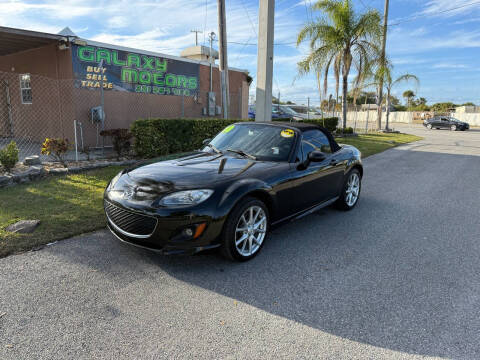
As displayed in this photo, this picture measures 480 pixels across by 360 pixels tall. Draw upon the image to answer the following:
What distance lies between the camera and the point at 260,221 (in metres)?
3.81

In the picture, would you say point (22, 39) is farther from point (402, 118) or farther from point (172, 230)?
point (402, 118)

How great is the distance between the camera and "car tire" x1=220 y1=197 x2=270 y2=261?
3432 millimetres

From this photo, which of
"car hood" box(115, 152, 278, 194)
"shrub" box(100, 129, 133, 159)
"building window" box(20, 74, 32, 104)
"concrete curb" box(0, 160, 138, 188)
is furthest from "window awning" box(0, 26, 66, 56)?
"car hood" box(115, 152, 278, 194)

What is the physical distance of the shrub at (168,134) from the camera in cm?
883

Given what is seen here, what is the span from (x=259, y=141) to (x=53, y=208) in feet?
10.5

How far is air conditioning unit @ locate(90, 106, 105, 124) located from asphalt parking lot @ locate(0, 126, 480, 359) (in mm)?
7482

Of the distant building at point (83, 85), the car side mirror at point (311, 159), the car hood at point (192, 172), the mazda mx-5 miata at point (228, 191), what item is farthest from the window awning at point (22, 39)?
the car side mirror at point (311, 159)

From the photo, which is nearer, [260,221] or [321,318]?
[321,318]

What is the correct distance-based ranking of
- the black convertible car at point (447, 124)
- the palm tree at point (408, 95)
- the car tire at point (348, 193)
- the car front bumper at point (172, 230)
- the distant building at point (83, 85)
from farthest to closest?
1. the palm tree at point (408, 95)
2. the black convertible car at point (447, 124)
3. the distant building at point (83, 85)
4. the car tire at point (348, 193)
5. the car front bumper at point (172, 230)

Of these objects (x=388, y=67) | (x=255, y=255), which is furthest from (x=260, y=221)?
(x=388, y=67)

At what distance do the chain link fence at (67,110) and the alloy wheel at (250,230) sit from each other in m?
6.95

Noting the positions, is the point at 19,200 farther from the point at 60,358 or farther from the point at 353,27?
the point at 353,27

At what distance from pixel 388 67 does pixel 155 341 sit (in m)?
20.7

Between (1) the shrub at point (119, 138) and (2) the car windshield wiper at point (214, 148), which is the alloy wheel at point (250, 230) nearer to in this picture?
(2) the car windshield wiper at point (214, 148)
